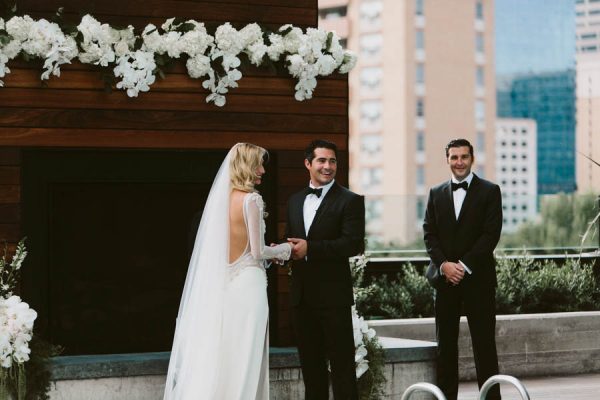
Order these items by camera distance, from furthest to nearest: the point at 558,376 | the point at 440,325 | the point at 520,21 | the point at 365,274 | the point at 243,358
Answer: the point at 520,21 → the point at 365,274 → the point at 558,376 → the point at 440,325 → the point at 243,358

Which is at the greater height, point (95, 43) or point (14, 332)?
point (95, 43)

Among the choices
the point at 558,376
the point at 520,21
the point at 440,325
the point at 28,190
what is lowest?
the point at 558,376

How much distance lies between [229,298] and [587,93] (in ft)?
375

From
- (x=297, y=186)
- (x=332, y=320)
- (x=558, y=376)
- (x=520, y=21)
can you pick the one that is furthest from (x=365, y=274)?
(x=520, y=21)

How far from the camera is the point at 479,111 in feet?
324

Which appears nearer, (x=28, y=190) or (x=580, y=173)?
(x=28, y=190)

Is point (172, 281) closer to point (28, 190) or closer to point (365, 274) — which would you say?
point (28, 190)

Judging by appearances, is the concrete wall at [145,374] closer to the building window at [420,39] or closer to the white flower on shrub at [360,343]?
the white flower on shrub at [360,343]

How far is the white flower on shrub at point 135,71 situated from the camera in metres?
6.90

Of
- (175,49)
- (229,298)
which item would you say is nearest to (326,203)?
(229,298)

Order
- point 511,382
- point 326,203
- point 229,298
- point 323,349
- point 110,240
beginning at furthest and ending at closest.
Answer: point 110,240 → point 323,349 → point 326,203 → point 229,298 → point 511,382

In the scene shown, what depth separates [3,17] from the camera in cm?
684

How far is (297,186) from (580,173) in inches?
4243

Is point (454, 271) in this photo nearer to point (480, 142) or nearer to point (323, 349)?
point (323, 349)
